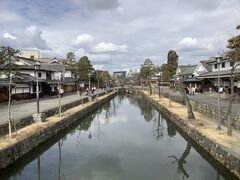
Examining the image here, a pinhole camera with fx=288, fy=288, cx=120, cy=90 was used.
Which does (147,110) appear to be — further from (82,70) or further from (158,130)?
(82,70)

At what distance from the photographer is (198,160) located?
16.1m

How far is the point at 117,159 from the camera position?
55.2ft

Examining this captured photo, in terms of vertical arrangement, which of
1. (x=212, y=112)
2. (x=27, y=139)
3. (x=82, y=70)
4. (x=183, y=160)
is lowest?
(x=183, y=160)

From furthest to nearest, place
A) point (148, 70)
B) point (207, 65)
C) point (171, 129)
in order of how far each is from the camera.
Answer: point (148, 70), point (207, 65), point (171, 129)

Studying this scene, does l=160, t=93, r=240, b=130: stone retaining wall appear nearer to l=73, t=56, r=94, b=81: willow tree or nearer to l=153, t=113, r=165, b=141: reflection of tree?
l=153, t=113, r=165, b=141: reflection of tree

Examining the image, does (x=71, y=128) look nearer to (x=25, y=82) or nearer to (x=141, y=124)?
(x=141, y=124)

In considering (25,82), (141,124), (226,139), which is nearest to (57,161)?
(226,139)

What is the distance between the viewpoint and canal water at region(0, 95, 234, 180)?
13922 millimetres

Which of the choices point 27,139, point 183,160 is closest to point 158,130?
point 183,160

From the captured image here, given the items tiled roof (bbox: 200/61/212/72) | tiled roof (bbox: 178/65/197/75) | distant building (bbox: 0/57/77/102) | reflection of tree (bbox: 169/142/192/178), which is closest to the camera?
reflection of tree (bbox: 169/142/192/178)

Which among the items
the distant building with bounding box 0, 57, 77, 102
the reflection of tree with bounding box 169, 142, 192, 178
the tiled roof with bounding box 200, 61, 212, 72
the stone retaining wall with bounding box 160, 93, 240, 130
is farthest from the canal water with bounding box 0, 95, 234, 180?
the tiled roof with bounding box 200, 61, 212, 72

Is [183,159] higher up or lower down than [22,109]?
lower down

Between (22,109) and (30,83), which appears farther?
(30,83)

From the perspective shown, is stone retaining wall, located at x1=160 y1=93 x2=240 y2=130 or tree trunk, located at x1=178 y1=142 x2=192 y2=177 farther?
stone retaining wall, located at x1=160 y1=93 x2=240 y2=130
